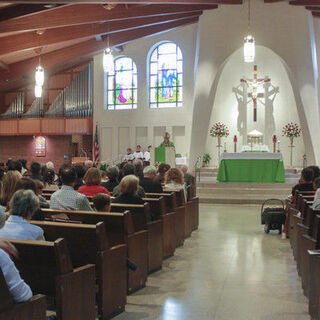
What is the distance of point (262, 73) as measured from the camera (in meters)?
14.9

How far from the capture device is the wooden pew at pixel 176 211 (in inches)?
209

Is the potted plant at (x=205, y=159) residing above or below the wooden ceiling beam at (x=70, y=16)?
below

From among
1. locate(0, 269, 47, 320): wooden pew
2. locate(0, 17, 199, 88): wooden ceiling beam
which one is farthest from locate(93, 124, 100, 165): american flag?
locate(0, 269, 47, 320): wooden pew

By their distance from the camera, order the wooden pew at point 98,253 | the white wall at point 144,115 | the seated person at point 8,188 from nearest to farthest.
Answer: the wooden pew at point 98,253, the seated person at point 8,188, the white wall at point 144,115

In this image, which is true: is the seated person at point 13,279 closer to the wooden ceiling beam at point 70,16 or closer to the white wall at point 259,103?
the wooden ceiling beam at point 70,16

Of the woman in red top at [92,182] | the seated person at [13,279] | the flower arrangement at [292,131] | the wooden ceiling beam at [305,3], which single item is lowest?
the seated person at [13,279]

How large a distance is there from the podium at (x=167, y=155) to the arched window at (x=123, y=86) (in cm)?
381

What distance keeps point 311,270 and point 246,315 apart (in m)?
0.59

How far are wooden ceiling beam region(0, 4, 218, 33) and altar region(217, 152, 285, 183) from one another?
4103 millimetres

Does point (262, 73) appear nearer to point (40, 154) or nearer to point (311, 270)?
point (40, 154)

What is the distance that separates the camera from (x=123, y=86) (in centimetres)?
1619

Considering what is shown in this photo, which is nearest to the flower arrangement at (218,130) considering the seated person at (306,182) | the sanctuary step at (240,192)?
the sanctuary step at (240,192)

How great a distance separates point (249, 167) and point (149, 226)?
7.65 meters

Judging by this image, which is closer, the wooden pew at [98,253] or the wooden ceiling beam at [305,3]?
the wooden pew at [98,253]
